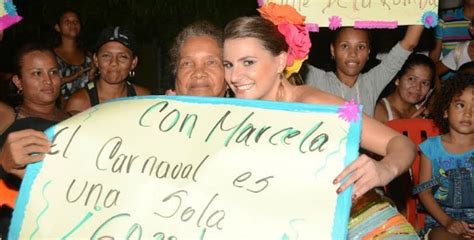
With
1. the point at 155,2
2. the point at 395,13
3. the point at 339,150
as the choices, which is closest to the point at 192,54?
the point at 339,150

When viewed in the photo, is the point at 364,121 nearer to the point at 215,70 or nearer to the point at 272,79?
the point at 272,79

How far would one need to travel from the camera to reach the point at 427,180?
3.92 m

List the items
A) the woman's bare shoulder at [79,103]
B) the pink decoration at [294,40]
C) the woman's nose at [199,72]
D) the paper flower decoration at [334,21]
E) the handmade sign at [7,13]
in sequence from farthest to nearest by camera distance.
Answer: the woman's bare shoulder at [79,103]
the paper flower decoration at [334,21]
the handmade sign at [7,13]
the woman's nose at [199,72]
the pink decoration at [294,40]

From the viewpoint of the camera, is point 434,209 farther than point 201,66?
Yes

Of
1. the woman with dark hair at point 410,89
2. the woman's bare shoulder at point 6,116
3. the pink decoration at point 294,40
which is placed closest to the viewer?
the pink decoration at point 294,40

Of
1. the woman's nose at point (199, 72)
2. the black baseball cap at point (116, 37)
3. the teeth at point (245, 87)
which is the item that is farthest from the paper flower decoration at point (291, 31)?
the black baseball cap at point (116, 37)

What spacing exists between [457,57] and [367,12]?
74.0 inches

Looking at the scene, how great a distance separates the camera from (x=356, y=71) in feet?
14.3

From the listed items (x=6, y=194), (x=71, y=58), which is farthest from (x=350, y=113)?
(x=71, y=58)

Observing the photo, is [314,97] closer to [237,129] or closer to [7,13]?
[237,129]

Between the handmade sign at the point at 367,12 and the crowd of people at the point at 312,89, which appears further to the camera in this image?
the handmade sign at the point at 367,12

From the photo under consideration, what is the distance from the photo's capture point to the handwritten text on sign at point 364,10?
381cm

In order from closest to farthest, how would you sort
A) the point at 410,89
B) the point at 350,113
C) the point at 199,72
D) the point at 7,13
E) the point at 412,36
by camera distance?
the point at 350,113 < the point at 199,72 < the point at 7,13 < the point at 412,36 < the point at 410,89

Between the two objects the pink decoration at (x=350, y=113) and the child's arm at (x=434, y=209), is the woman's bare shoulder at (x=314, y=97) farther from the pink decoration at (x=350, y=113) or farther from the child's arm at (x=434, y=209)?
the child's arm at (x=434, y=209)
